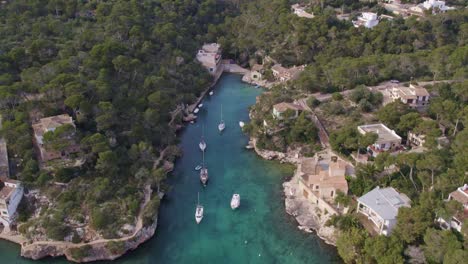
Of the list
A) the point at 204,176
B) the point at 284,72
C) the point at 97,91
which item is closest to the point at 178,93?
the point at 97,91

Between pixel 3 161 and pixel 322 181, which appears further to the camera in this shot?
pixel 3 161

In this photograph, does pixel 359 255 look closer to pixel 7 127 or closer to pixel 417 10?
pixel 7 127

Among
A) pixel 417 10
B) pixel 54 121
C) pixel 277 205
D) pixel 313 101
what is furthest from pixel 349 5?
pixel 54 121

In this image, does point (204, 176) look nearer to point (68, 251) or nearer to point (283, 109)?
point (283, 109)

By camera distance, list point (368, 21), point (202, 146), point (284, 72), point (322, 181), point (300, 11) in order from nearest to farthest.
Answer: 1. point (322, 181)
2. point (202, 146)
3. point (284, 72)
4. point (368, 21)
5. point (300, 11)

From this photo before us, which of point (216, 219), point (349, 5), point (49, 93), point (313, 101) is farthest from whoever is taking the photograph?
point (349, 5)

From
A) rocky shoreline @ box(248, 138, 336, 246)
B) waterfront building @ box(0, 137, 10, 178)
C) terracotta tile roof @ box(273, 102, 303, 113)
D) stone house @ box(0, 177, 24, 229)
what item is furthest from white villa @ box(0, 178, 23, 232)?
terracotta tile roof @ box(273, 102, 303, 113)

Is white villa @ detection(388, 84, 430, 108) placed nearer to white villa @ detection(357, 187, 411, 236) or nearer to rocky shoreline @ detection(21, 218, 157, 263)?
white villa @ detection(357, 187, 411, 236)
